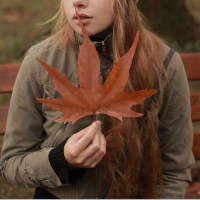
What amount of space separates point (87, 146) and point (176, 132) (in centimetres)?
57

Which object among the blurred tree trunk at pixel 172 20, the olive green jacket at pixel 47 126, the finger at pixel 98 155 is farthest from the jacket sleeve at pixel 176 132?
the blurred tree trunk at pixel 172 20

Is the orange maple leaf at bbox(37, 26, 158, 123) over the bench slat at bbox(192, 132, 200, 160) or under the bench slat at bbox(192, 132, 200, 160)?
over

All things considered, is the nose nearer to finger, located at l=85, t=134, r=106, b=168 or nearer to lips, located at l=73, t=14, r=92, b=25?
lips, located at l=73, t=14, r=92, b=25

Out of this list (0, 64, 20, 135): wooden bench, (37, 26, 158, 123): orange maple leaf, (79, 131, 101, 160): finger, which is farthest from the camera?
(0, 64, 20, 135): wooden bench

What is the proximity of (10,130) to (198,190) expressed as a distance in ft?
3.64

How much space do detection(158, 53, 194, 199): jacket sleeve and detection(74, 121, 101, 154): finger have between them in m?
0.54

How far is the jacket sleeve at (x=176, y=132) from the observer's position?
220cm

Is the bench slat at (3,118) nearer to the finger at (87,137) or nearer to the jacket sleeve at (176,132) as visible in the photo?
the jacket sleeve at (176,132)

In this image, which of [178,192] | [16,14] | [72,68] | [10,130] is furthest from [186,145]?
[16,14]

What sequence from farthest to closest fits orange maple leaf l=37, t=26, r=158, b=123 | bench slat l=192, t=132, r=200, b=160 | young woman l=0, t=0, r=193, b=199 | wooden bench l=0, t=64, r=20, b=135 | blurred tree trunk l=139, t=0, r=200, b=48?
blurred tree trunk l=139, t=0, r=200, b=48 → bench slat l=192, t=132, r=200, b=160 → wooden bench l=0, t=64, r=20, b=135 → young woman l=0, t=0, r=193, b=199 → orange maple leaf l=37, t=26, r=158, b=123

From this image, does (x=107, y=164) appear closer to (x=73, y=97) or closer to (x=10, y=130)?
(x=10, y=130)

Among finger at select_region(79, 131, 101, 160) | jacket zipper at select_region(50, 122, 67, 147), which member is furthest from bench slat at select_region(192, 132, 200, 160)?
finger at select_region(79, 131, 101, 160)

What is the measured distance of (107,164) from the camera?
214cm

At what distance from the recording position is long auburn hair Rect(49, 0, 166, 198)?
6.80ft
